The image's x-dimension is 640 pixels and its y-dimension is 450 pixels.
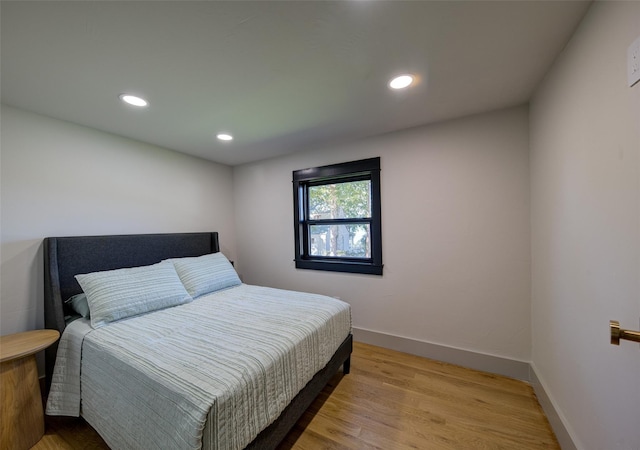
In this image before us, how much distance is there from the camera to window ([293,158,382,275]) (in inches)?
103

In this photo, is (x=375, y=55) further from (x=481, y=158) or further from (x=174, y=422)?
(x=174, y=422)

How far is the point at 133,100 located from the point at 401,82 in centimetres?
197

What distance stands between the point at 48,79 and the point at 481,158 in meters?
3.25

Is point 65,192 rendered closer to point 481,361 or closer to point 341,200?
point 341,200

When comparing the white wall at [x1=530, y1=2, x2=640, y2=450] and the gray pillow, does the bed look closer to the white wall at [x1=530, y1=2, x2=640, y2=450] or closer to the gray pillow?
the gray pillow

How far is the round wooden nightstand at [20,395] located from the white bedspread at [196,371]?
0.10 meters

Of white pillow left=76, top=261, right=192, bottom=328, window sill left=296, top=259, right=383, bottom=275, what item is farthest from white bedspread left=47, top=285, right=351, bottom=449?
window sill left=296, top=259, right=383, bottom=275

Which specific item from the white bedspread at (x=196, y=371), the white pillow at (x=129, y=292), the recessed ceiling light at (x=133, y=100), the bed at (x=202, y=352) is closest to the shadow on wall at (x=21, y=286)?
the bed at (x=202, y=352)

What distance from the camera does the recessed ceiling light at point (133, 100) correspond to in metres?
1.72

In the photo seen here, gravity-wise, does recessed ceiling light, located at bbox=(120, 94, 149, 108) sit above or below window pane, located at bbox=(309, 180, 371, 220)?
above

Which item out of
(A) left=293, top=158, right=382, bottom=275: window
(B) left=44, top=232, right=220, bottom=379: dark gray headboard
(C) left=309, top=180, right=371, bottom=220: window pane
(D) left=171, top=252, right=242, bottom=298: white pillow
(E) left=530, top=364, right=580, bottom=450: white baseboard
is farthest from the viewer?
(C) left=309, top=180, right=371, bottom=220: window pane

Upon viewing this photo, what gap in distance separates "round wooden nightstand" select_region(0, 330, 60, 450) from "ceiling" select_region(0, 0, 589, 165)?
1697 mm

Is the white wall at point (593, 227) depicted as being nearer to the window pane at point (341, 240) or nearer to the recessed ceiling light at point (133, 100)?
the window pane at point (341, 240)

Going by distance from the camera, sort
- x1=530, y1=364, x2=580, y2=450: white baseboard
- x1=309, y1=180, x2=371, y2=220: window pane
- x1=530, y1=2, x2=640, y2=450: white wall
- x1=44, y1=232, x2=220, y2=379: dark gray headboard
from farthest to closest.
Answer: x1=309, y1=180, x2=371, y2=220: window pane < x1=44, y1=232, x2=220, y2=379: dark gray headboard < x1=530, y1=364, x2=580, y2=450: white baseboard < x1=530, y1=2, x2=640, y2=450: white wall
